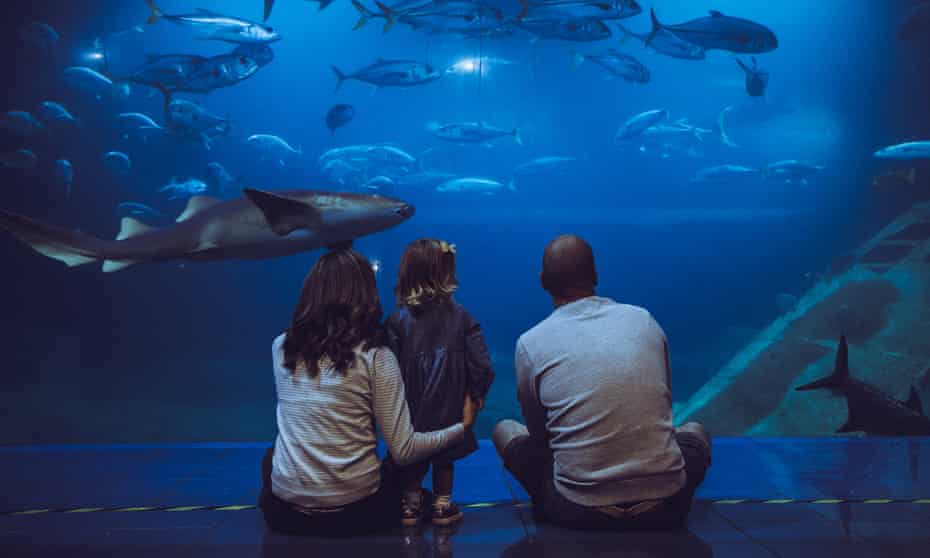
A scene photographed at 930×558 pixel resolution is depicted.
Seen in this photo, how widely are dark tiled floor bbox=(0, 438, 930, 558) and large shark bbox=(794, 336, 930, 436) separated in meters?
0.70

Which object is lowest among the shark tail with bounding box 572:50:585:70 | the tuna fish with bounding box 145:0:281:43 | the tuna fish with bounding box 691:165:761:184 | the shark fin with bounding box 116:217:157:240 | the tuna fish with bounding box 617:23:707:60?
the shark fin with bounding box 116:217:157:240

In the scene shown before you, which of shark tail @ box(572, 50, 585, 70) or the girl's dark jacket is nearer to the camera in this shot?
the girl's dark jacket

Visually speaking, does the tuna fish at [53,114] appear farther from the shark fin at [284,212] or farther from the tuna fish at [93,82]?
the shark fin at [284,212]

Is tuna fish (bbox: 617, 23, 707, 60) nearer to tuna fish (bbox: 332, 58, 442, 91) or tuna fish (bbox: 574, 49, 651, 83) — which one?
tuna fish (bbox: 574, 49, 651, 83)

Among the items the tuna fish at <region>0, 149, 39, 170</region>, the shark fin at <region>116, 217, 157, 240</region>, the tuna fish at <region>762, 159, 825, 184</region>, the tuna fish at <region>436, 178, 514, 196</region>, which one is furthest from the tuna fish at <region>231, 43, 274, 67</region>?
the tuna fish at <region>762, 159, 825, 184</region>

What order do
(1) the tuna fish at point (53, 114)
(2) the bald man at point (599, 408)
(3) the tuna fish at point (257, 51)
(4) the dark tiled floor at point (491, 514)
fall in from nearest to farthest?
(2) the bald man at point (599, 408) < (4) the dark tiled floor at point (491, 514) < (3) the tuna fish at point (257, 51) < (1) the tuna fish at point (53, 114)

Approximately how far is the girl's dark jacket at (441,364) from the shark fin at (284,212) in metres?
0.67

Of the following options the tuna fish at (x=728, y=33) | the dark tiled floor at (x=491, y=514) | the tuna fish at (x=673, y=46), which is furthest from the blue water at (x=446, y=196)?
the dark tiled floor at (x=491, y=514)

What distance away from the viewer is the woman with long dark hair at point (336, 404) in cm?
225

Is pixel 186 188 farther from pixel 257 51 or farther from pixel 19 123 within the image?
pixel 257 51

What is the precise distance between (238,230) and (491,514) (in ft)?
5.74

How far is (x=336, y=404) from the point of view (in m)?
2.24

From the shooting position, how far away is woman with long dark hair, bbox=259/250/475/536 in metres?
2.25

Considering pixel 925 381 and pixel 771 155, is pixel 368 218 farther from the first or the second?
pixel 771 155
